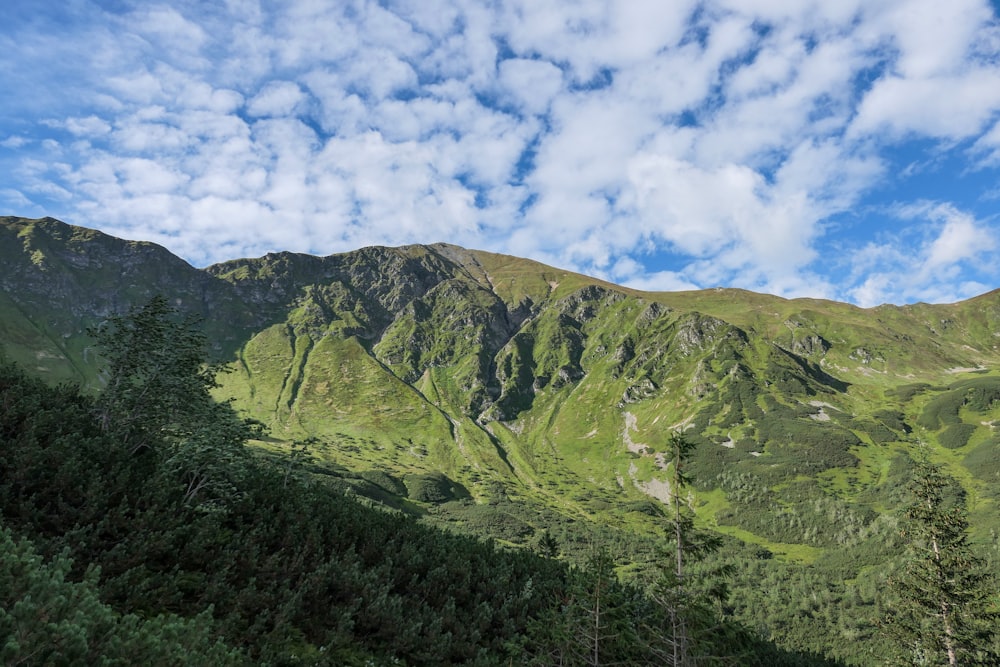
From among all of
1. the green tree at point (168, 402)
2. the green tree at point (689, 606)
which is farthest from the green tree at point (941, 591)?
the green tree at point (168, 402)

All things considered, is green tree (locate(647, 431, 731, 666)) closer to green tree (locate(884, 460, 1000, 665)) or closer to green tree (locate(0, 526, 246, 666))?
green tree (locate(0, 526, 246, 666))

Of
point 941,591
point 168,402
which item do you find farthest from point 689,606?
point 941,591

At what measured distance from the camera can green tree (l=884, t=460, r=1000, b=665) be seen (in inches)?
1505

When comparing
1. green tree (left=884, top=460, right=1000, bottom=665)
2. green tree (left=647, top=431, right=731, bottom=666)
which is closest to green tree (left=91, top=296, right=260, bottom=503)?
green tree (left=647, top=431, right=731, bottom=666)

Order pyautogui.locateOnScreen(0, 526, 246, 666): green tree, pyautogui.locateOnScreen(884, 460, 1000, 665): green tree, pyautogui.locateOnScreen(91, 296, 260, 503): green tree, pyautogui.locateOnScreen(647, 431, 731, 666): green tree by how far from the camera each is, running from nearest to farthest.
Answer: pyautogui.locateOnScreen(0, 526, 246, 666): green tree, pyautogui.locateOnScreen(647, 431, 731, 666): green tree, pyautogui.locateOnScreen(91, 296, 260, 503): green tree, pyautogui.locateOnScreen(884, 460, 1000, 665): green tree

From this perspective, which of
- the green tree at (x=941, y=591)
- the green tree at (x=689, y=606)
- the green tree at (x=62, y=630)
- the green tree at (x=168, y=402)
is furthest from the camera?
the green tree at (x=941, y=591)

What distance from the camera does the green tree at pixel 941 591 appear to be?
38219 mm

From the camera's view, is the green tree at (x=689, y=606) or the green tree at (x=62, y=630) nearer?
the green tree at (x=62, y=630)

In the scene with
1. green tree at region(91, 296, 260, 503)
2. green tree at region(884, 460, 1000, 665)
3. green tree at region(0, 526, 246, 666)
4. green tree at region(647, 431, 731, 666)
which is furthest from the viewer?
green tree at region(884, 460, 1000, 665)

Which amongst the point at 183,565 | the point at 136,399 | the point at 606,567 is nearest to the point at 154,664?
the point at 183,565

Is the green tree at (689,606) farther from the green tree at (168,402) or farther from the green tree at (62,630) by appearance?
the green tree at (168,402)

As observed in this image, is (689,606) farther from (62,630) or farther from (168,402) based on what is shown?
(168,402)

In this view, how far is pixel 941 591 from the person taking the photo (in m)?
38.9

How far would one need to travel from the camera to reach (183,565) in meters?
16.9
